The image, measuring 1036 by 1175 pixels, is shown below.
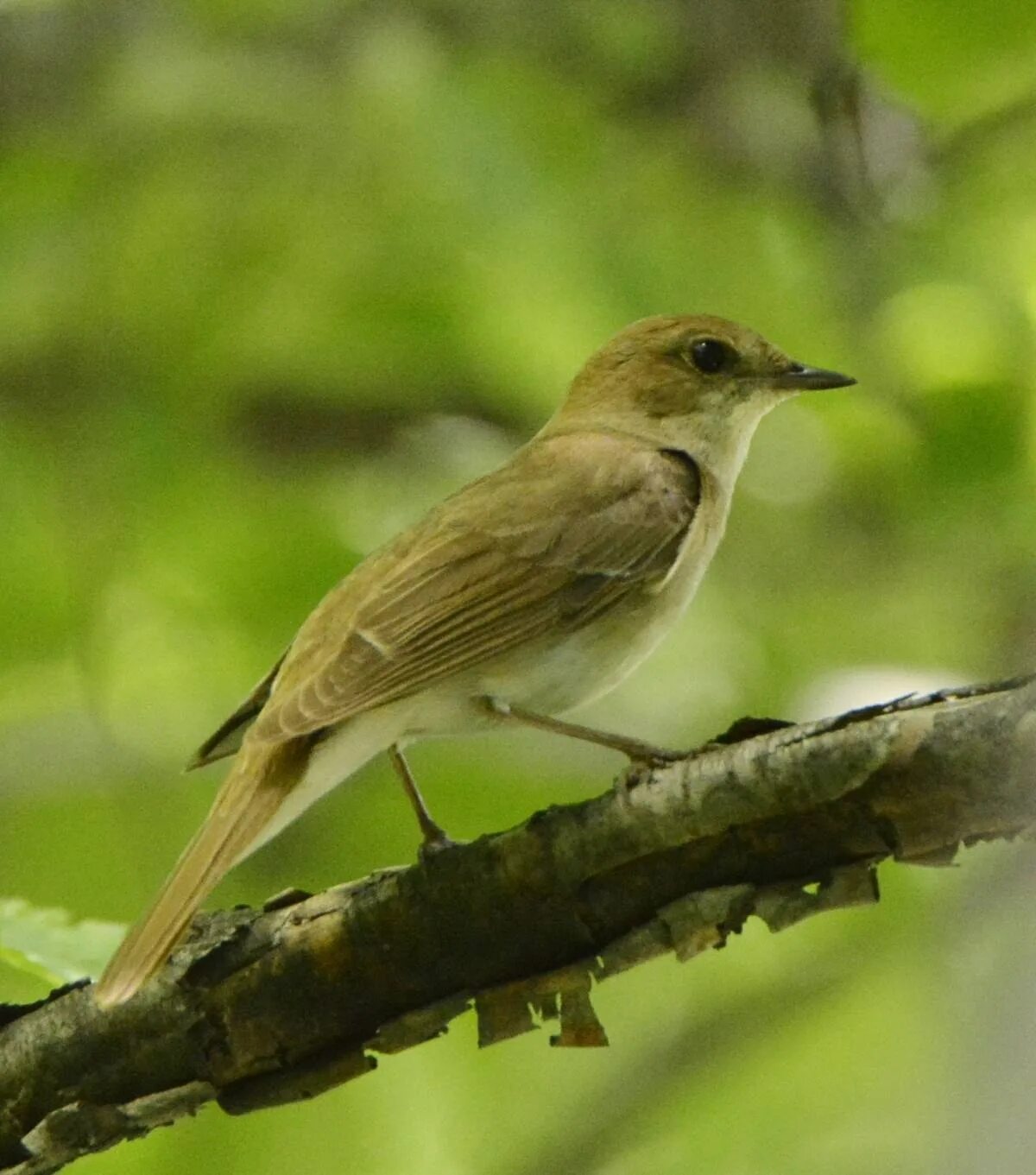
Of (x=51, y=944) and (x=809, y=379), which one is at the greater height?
(x=809, y=379)

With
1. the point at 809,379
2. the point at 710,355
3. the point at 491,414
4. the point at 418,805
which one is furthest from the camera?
the point at 491,414

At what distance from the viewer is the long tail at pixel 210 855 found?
10.3 ft

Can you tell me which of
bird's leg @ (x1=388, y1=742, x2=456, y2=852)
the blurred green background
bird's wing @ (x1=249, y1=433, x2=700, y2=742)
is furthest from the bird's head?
bird's leg @ (x1=388, y1=742, x2=456, y2=852)

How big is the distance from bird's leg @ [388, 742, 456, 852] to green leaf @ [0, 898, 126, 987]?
0.64 meters

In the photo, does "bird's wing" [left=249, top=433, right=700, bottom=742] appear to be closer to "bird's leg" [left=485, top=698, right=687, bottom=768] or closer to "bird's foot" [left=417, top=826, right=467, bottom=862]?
"bird's leg" [left=485, top=698, right=687, bottom=768]

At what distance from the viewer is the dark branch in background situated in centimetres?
271

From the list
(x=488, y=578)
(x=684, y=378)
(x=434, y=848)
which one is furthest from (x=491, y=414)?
(x=434, y=848)

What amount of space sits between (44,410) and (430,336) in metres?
1.28

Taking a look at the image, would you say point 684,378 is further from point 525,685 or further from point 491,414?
point 525,685

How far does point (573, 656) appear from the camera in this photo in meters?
4.29

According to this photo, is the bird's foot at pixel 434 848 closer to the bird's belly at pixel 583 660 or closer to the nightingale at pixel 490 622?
the nightingale at pixel 490 622

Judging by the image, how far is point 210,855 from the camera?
11.5ft

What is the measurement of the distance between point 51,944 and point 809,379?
2.57 meters

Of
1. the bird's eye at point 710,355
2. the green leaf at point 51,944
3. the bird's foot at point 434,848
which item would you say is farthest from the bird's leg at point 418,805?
the bird's eye at point 710,355
